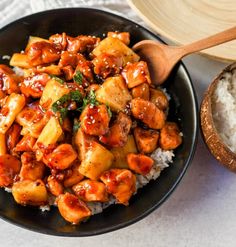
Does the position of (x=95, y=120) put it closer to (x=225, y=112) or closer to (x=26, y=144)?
(x=26, y=144)

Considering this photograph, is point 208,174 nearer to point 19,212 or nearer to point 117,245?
point 117,245

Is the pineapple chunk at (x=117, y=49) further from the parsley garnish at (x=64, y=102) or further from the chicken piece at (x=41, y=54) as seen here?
the parsley garnish at (x=64, y=102)

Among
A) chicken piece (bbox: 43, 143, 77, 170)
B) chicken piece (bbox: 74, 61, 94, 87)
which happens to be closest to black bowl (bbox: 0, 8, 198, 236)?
chicken piece (bbox: 43, 143, 77, 170)

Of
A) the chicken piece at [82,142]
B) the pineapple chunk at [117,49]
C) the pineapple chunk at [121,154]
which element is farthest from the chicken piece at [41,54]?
the pineapple chunk at [121,154]

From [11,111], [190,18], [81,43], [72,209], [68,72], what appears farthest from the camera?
[190,18]

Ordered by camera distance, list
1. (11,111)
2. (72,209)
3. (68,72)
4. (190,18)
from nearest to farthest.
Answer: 1. (72,209)
2. (11,111)
3. (68,72)
4. (190,18)

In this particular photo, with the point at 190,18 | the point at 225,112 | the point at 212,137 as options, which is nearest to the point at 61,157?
the point at 212,137
